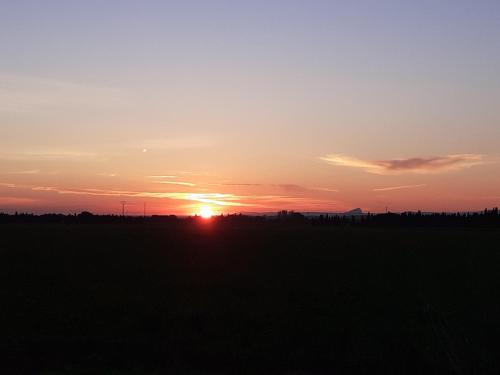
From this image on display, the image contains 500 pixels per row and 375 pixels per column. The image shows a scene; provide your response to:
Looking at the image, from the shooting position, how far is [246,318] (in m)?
16.2

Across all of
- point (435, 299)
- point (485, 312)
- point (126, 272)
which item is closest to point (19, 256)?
point (126, 272)

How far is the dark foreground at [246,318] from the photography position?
12477 mm

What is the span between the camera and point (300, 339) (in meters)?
14.3

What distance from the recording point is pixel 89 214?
140125 millimetres

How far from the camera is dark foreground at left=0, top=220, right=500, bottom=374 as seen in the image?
40.9 ft

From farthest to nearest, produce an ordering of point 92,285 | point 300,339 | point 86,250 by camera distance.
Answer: point 86,250 < point 92,285 < point 300,339

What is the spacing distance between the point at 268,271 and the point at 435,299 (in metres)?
8.72

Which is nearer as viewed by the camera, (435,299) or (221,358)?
(221,358)

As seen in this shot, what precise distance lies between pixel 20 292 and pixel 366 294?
1113 cm

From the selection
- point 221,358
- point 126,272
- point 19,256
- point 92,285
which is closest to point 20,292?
point 92,285

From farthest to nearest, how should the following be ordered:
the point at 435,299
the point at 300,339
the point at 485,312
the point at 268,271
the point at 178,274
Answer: the point at 268,271
the point at 178,274
the point at 435,299
the point at 485,312
the point at 300,339

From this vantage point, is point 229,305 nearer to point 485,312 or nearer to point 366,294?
→ point 366,294

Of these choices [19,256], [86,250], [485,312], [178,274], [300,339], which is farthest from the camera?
[86,250]

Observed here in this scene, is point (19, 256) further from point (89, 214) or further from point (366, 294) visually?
point (89, 214)
